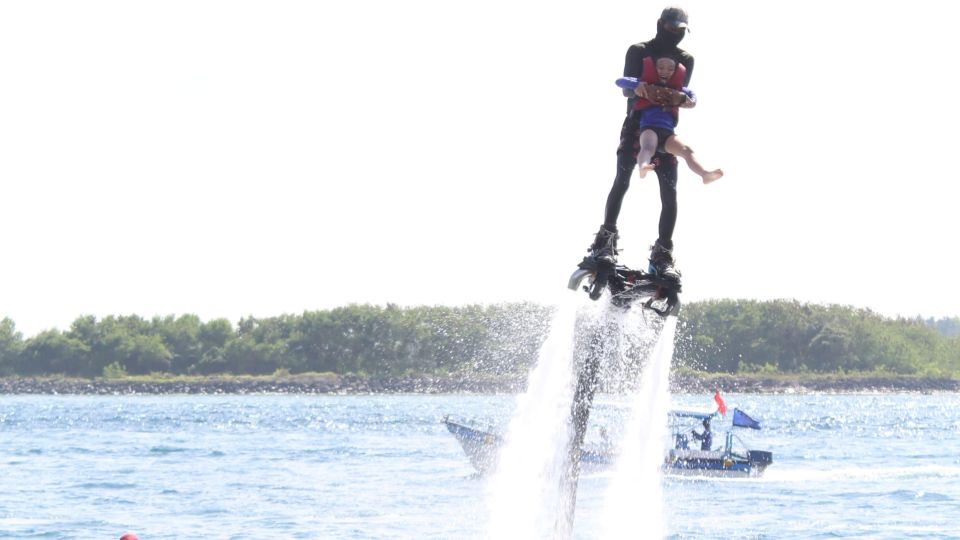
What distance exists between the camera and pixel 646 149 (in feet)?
46.4

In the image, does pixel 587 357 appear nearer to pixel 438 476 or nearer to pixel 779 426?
pixel 438 476

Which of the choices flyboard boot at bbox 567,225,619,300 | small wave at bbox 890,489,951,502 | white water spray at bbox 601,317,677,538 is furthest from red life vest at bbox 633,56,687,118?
small wave at bbox 890,489,951,502

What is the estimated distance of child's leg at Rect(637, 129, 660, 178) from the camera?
46.1 feet

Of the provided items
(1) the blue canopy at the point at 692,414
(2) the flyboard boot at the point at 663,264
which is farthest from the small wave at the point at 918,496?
(2) the flyboard boot at the point at 663,264

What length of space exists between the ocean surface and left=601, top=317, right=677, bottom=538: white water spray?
17cm

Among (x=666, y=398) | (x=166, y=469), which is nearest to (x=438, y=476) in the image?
(x=166, y=469)

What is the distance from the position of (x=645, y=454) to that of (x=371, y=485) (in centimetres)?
5120

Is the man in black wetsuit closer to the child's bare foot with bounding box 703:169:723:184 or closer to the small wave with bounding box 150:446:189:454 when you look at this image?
the child's bare foot with bounding box 703:169:723:184

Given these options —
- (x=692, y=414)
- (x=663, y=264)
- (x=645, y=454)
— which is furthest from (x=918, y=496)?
(x=663, y=264)

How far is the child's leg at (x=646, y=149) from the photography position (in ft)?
46.1

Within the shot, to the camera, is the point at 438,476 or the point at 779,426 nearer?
the point at 438,476

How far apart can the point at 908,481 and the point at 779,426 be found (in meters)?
50.0

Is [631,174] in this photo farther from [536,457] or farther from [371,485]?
[371,485]

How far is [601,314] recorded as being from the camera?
1563cm
